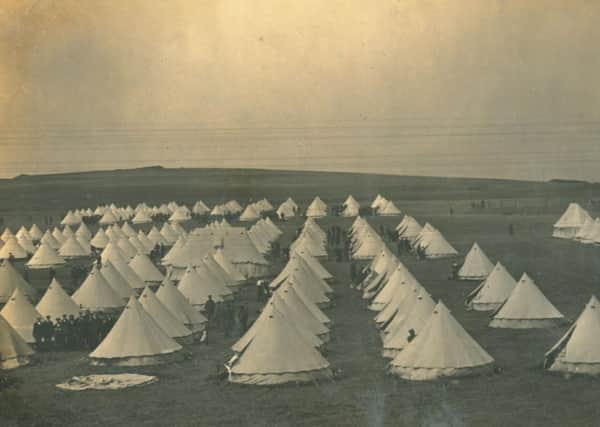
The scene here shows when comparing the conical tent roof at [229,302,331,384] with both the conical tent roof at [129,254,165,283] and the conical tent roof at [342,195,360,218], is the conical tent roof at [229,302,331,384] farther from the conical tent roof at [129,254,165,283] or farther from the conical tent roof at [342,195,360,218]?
the conical tent roof at [342,195,360,218]

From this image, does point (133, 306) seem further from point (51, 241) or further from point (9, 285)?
point (51, 241)

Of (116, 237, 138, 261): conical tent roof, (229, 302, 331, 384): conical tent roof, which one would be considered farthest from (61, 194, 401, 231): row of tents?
(229, 302, 331, 384): conical tent roof

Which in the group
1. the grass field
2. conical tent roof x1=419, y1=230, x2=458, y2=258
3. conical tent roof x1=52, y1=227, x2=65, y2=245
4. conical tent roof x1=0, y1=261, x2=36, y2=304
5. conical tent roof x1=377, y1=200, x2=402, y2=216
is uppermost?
conical tent roof x1=377, y1=200, x2=402, y2=216

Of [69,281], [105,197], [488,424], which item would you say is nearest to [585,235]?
[69,281]

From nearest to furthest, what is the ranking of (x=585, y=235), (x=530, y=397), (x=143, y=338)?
(x=530, y=397) < (x=143, y=338) < (x=585, y=235)

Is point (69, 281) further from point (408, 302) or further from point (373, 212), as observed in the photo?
point (373, 212)

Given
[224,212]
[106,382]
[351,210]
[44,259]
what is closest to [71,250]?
[44,259]
